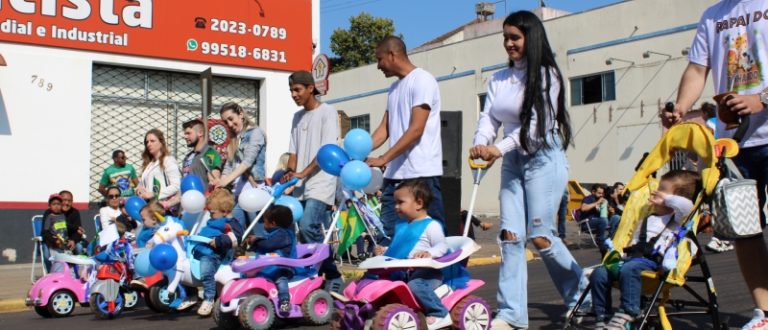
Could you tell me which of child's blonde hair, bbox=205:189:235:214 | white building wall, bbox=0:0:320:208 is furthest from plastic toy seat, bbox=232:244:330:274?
white building wall, bbox=0:0:320:208

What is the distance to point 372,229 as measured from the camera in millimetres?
10805

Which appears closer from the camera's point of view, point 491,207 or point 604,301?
point 604,301

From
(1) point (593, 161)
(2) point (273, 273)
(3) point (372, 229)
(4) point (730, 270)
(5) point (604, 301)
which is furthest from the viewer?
(1) point (593, 161)

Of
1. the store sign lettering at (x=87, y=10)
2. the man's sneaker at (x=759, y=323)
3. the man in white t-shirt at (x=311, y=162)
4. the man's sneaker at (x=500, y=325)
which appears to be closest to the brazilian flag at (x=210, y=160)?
the man in white t-shirt at (x=311, y=162)

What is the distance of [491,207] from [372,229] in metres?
23.4

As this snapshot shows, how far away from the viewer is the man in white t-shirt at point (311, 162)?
23.3ft

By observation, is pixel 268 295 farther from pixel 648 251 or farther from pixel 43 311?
pixel 43 311

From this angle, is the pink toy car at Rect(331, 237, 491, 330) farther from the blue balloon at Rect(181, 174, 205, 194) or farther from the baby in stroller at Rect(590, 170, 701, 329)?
the blue balloon at Rect(181, 174, 205, 194)

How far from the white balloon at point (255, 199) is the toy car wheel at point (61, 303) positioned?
2.44 metres

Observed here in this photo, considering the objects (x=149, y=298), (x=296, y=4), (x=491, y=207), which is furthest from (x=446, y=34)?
(x=149, y=298)

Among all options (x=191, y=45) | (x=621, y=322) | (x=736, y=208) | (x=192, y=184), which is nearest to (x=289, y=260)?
(x=192, y=184)

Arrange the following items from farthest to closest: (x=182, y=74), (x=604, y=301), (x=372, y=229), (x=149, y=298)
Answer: (x=182, y=74) < (x=372, y=229) < (x=149, y=298) < (x=604, y=301)

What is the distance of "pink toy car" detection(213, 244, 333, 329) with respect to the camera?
20.8 feet

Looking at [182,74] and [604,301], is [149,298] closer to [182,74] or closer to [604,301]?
[604,301]
